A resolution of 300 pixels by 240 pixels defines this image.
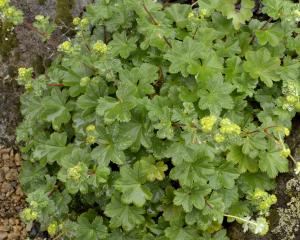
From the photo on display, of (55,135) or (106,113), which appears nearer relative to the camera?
(106,113)

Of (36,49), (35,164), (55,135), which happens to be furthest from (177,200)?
(36,49)

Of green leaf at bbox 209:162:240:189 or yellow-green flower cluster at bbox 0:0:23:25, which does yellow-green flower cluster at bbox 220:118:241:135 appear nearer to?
green leaf at bbox 209:162:240:189

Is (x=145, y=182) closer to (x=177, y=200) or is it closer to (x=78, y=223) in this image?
(x=177, y=200)

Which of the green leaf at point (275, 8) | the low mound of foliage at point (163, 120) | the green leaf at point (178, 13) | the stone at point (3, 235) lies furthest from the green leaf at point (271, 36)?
the stone at point (3, 235)

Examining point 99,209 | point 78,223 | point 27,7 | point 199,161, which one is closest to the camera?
point 199,161

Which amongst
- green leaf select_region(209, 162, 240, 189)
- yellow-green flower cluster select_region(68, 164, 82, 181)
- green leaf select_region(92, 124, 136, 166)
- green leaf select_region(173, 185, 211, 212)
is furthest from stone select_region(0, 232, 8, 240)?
green leaf select_region(209, 162, 240, 189)
